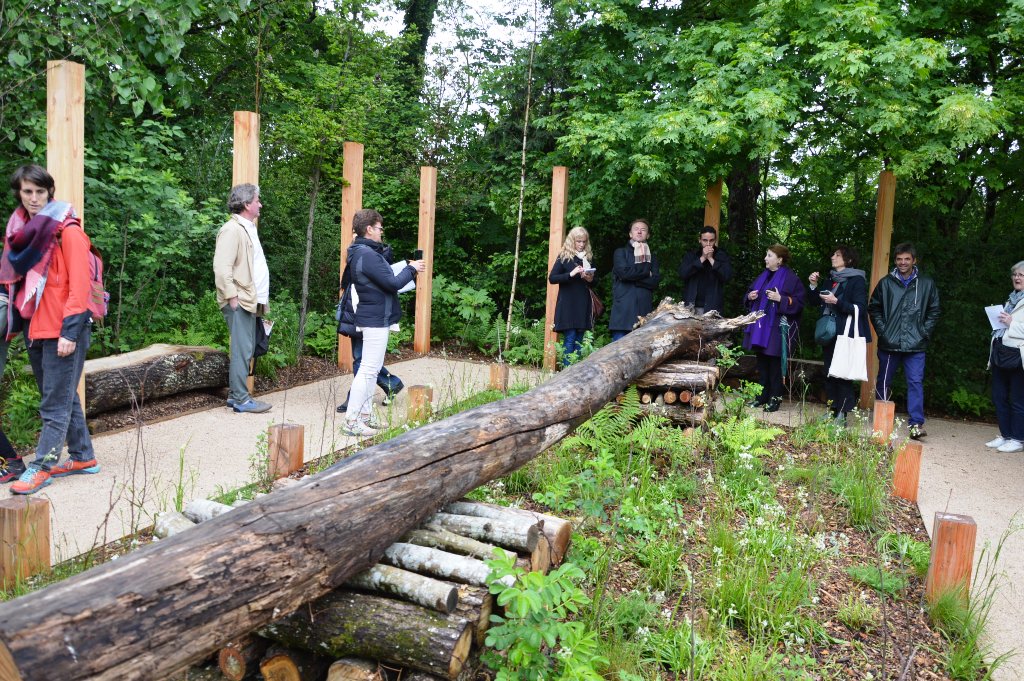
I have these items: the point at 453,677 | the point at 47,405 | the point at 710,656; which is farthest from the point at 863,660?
the point at 47,405

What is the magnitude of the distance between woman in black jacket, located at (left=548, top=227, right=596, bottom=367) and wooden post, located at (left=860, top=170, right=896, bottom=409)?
337 centimetres

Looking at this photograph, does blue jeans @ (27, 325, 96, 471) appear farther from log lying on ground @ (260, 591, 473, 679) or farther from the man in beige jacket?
log lying on ground @ (260, 591, 473, 679)

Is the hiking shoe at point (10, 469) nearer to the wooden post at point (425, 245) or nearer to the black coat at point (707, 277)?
the wooden post at point (425, 245)

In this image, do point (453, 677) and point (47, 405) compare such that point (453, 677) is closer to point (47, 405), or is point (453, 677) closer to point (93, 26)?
point (47, 405)

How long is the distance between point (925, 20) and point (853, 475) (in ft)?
17.4

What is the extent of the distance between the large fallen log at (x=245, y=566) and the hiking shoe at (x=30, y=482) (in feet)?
9.05

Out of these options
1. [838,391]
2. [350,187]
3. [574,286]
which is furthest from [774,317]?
[350,187]

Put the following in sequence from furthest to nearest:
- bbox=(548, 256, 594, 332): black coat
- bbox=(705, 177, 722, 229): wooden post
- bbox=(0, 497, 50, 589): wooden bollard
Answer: bbox=(705, 177, 722, 229): wooden post → bbox=(548, 256, 594, 332): black coat → bbox=(0, 497, 50, 589): wooden bollard

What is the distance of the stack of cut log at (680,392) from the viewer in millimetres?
6641

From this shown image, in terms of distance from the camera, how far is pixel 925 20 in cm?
798

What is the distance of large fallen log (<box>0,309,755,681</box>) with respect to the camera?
7.07 ft

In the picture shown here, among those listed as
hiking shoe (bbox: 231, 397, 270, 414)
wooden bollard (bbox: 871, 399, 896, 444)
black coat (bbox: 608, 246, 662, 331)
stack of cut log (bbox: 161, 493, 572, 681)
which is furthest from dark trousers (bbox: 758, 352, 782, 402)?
stack of cut log (bbox: 161, 493, 572, 681)

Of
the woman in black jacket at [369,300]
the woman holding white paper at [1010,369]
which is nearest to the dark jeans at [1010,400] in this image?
the woman holding white paper at [1010,369]

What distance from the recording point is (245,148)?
7766 millimetres
